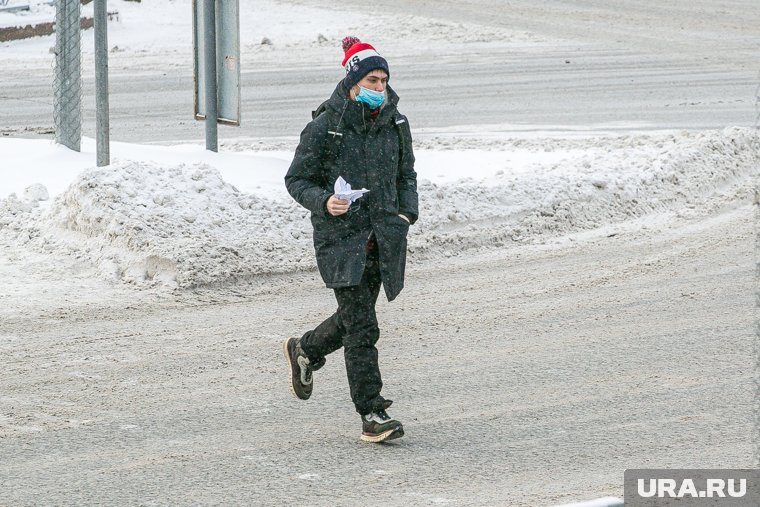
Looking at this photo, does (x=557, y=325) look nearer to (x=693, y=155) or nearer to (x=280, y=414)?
(x=280, y=414)

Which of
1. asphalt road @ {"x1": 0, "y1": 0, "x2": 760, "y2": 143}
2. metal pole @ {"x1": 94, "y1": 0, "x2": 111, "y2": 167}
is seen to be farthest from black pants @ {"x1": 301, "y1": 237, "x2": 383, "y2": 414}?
asphalt road @ {"x1": 0, "y1": 0, "x2": 760, "y2": 143}

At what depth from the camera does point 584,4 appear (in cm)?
2677

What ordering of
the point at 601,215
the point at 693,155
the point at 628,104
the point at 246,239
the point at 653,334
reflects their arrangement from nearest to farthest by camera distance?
1. the point at 653,334
2. the point at 246,239
3. the point at 601,215
4. the point at 693,155
5. the point at 628,104

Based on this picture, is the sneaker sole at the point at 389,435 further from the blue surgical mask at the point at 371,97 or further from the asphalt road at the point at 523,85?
the asphalt road at the point at 523,85

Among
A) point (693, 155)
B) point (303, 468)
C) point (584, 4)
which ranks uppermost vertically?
point (584, 4)

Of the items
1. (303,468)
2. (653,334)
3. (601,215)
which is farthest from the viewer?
(601,215)


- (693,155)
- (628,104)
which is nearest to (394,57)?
(628,104)

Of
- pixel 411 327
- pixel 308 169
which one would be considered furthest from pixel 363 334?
pixel 411 327

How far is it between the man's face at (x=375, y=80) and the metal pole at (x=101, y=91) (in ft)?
14.7

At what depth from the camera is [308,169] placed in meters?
5.65

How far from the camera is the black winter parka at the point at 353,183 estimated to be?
5.55 m

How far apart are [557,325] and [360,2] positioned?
67.9 ft

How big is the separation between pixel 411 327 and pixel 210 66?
13.6ft

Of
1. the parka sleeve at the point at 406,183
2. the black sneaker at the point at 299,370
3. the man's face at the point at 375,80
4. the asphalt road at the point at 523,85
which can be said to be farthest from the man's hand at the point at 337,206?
the asphalt road at the point at 523,85
